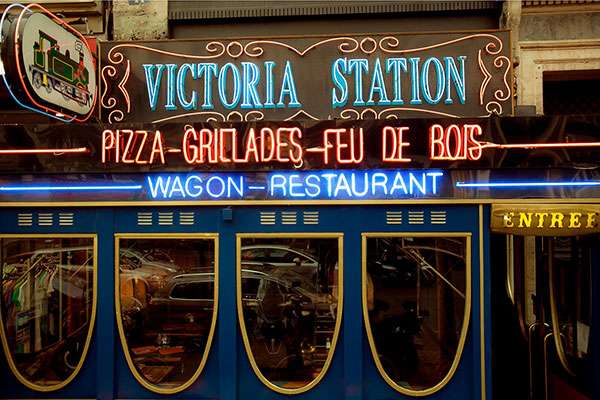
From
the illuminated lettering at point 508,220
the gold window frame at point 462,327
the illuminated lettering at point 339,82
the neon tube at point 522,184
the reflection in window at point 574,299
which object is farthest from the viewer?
the illuminated lettering at point 339,82

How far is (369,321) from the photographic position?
5.57 meters

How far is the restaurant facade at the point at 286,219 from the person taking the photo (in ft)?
17.9

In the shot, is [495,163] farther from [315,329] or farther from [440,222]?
[315,329]

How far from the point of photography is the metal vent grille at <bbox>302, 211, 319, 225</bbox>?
5.61 m

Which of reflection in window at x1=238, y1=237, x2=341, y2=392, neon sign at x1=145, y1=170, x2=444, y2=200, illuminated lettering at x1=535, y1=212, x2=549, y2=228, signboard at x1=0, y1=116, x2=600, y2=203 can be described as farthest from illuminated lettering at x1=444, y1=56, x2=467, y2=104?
reflection in window at x1=238, y1=237, x2=341, y2=392

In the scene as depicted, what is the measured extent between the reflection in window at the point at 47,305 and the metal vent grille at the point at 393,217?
11.4 ft

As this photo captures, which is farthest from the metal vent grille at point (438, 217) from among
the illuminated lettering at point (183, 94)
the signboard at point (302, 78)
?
the illuminated lettering at point (183, 94)

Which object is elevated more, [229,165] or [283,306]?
[229,165]

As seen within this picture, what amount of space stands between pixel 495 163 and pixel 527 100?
6.44 ft

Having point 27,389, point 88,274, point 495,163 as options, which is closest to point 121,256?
point 88,274

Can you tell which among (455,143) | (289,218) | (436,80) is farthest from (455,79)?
(289,218)

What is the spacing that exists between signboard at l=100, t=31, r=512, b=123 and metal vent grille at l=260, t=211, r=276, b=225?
1333 mm

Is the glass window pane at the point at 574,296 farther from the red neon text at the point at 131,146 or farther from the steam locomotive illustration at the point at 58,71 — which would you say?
the steam locomotive illustration at the point at 58,71

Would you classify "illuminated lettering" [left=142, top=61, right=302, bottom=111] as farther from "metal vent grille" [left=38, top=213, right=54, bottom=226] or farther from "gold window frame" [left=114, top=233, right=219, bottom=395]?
"metal vent grille" [left=38, top=213, right=54, bottom=226]
